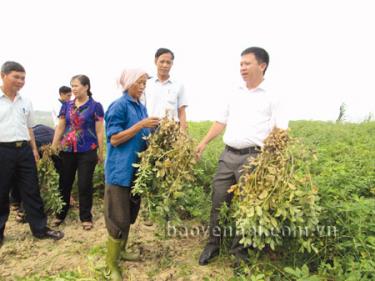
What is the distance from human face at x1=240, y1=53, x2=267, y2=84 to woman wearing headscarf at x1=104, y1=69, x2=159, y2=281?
88 cm

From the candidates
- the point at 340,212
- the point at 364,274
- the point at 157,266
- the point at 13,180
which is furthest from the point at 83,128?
the point at 364,274

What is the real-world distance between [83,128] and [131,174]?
1.48 metres

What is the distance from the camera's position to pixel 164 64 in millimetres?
4234

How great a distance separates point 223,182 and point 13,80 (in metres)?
2.46

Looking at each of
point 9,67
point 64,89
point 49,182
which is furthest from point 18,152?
point 64,89

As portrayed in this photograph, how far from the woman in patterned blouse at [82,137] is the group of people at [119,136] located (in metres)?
0.01

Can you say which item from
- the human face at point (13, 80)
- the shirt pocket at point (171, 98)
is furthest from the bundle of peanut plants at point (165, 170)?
the human face at point (13, 80)

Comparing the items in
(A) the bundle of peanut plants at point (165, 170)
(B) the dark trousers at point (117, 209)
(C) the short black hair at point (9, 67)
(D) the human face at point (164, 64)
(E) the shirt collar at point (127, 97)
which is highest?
(D) the human face at point (164, 64)

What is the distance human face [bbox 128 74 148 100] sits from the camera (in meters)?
2.96

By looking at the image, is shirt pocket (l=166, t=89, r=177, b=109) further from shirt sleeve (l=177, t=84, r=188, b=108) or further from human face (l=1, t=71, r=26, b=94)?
human face (l=1, t=71, r=26, b=94)

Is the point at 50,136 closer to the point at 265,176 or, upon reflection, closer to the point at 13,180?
the point at 13,180

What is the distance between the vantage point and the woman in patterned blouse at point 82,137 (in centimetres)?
420

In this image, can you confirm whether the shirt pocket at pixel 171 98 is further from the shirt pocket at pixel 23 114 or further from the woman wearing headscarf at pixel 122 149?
the shirt pocket at pixel 23 114

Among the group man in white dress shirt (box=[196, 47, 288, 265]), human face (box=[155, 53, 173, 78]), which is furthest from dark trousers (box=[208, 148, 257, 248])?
human face (box=[155, 53, 173, 78])
